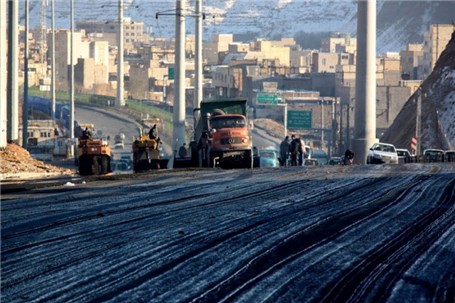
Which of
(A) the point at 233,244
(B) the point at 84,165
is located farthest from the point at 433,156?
(A) the point at 233,244

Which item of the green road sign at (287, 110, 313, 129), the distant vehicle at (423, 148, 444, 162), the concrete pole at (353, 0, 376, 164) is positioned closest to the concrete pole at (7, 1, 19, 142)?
the concrete pole at (353, 0, 376, 164)

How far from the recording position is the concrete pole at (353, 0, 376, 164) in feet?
188

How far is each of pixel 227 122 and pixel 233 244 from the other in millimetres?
26126

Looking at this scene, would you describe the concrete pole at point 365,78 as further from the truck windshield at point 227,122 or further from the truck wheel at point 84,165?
the truck wheel at point 84,165

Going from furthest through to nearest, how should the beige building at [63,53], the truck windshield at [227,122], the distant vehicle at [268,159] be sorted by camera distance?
the beige building at [63,53] < the distant vehicle at [268,159] < the truck windshield at [227,122]

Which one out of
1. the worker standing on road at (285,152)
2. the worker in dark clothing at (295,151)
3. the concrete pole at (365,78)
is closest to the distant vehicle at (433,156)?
the concrete pole at (365,78)

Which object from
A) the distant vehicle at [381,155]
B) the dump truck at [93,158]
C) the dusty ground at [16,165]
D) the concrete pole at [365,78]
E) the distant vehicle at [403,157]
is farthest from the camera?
the concrete pole at [365,78]

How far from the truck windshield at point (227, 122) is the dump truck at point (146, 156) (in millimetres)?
2398

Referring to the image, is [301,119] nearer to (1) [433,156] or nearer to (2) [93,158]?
(1) [433,156]

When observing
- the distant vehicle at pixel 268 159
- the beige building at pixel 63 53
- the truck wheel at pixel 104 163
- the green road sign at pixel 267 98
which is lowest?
the distant vehicle at pixel 268 159

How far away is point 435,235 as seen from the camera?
18531 millimetres

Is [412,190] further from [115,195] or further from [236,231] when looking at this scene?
[236,231]

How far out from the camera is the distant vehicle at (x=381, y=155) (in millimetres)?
52850

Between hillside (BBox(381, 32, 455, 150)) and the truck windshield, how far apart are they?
107 feet
